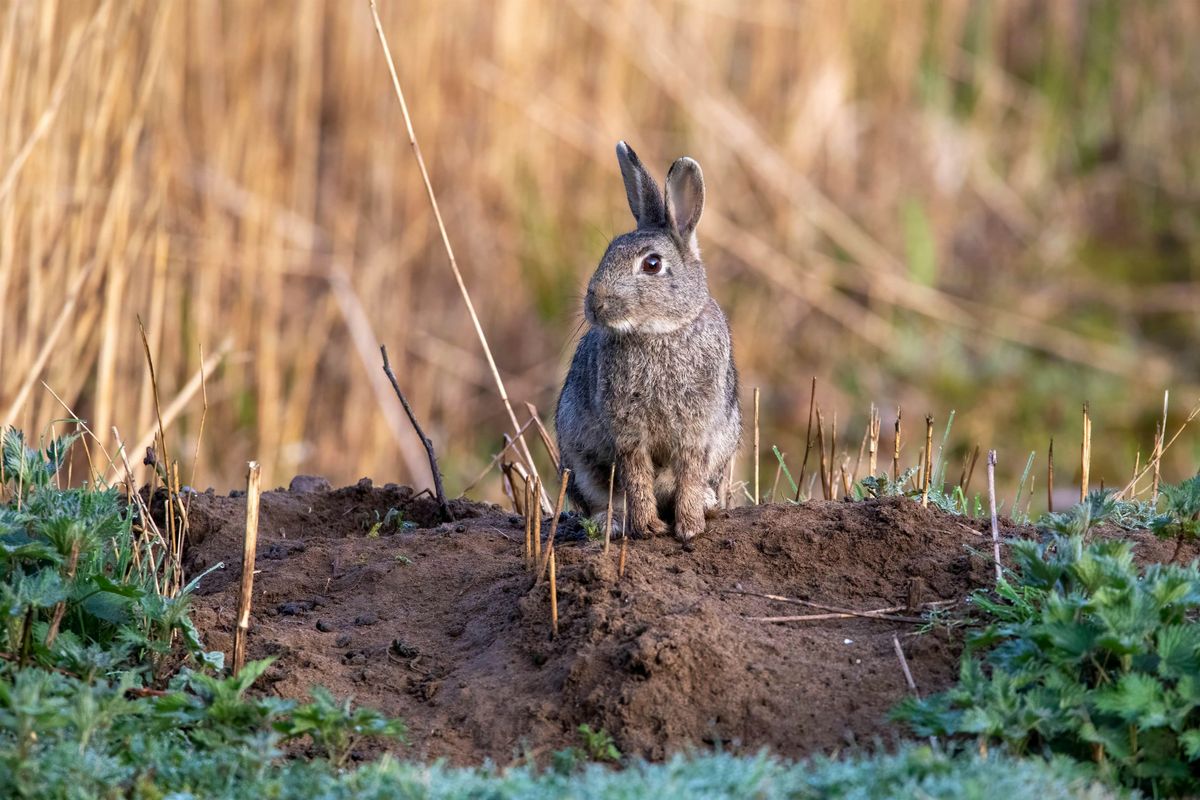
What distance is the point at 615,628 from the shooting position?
3.96 meters

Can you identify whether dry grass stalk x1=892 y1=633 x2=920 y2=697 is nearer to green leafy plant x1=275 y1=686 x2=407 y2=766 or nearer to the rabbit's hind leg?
the rabbit's hind leg

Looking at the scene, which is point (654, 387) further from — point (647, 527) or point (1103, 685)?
point (1103, 685)

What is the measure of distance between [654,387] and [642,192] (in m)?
0.78

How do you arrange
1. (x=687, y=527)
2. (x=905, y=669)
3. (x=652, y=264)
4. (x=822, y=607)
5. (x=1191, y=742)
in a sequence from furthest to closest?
1. (x=652, y=264)
2. (x=687, y=527)
3. (x=822, y=607)
4. (x=905, y=669)
5. (x=1191, y=742)

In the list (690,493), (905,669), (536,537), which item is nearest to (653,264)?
(690,493)

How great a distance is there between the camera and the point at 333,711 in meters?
3.45

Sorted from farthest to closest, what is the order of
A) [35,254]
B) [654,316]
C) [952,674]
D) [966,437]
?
[966,437] → [35,254] → [654,316] → [952,674]

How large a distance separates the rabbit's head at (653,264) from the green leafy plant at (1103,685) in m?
1.60

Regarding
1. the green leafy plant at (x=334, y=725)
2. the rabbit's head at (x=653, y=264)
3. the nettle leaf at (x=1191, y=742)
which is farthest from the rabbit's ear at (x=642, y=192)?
the nettle leaf at (x=1191, y=742)

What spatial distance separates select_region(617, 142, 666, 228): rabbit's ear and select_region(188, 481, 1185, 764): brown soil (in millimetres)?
1074

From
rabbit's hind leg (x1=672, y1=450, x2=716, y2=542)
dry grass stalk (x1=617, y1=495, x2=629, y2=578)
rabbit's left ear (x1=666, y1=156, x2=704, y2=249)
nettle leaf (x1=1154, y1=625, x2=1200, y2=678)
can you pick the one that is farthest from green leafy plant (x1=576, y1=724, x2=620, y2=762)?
rabbit's left ear (x1=666, y1=156, x2=704, y2=249)

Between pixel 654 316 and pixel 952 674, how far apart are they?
60.4 inches

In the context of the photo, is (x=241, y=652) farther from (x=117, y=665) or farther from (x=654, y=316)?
(x=654, y=316)

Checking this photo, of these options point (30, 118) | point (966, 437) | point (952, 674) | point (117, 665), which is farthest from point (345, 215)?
point (952, 674)
